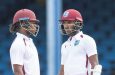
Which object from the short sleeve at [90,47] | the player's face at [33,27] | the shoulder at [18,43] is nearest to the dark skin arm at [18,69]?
the shoulder at [18,43]

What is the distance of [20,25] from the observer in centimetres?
509

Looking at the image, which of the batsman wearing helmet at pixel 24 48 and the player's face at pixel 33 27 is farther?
the player's face at pixel 33 27

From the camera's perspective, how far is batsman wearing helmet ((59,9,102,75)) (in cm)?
510

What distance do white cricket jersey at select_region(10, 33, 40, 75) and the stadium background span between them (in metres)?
5.10

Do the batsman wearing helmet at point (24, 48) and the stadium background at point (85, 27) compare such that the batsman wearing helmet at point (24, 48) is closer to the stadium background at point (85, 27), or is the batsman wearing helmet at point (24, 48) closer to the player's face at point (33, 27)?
the player's face at point (33, 27)

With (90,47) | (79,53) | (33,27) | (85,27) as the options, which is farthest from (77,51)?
(85,27)

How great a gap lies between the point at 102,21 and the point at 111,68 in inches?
71.3

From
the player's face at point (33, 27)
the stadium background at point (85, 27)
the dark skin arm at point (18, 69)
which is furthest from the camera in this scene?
the stadium background at point (85, 27)

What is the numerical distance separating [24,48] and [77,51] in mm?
511

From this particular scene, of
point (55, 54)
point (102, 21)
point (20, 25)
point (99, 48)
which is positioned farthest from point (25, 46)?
point (102, 21)

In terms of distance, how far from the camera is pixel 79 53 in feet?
16.9

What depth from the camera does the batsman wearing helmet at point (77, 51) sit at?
510 centimetres

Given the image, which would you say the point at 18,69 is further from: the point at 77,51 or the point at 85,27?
the point at 85,27

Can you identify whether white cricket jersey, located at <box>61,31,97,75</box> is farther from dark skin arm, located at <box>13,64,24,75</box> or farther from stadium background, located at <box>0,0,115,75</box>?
stadium background, located at <box>0,0,115,75</box>
